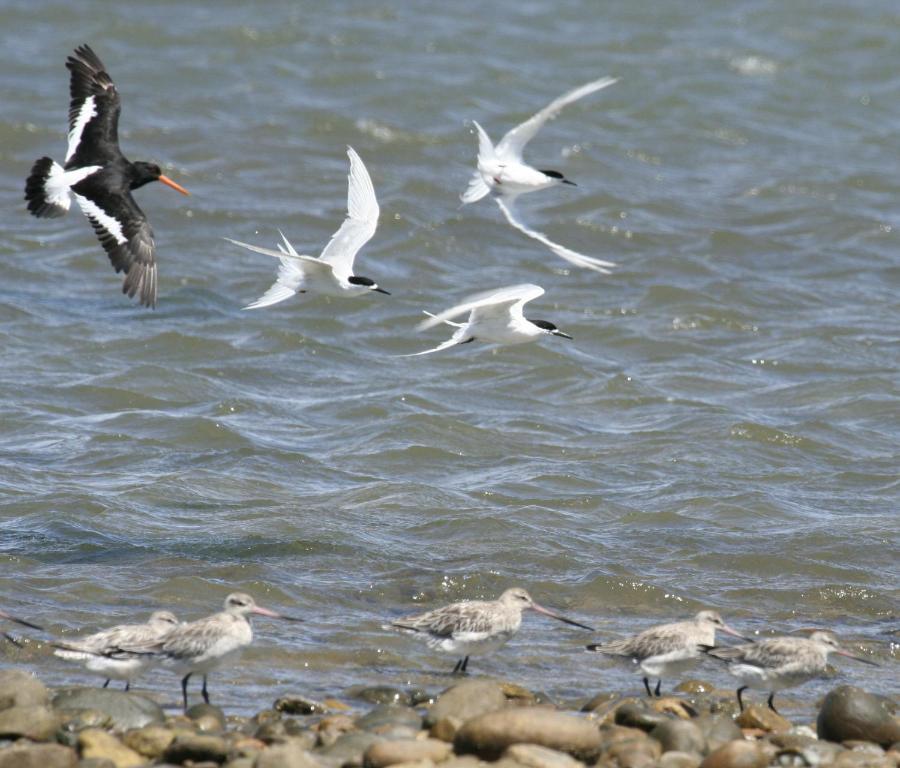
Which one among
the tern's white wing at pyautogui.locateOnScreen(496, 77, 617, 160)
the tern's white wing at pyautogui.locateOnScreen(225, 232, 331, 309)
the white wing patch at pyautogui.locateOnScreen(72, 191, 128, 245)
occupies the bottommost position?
the tern's white wing at pyautogui.locateOnScreen(225, 232, 331, 309)

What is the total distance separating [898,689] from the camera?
8.75 m

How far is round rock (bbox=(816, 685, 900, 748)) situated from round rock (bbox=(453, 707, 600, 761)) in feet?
4.31

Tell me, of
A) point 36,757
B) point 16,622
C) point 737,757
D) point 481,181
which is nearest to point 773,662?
point 737,757

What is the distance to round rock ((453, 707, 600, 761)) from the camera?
7.04 metres

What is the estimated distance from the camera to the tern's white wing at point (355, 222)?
12.0 meters

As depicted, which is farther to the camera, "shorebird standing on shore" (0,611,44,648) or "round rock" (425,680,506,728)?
→ "shorebird standing on shore" (0,611,44,648)

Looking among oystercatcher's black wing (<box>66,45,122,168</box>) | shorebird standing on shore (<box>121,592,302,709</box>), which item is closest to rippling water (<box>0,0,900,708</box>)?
shorebird standing on shore (<box>121,592,302,709</box>)

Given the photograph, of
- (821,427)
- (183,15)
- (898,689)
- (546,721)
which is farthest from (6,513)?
(183,15)

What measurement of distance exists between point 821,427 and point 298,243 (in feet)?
23.8

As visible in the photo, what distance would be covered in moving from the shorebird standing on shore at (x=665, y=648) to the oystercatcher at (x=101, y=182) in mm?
5055

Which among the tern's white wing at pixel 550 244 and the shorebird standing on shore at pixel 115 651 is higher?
the tern's white wing at pixel 550 244

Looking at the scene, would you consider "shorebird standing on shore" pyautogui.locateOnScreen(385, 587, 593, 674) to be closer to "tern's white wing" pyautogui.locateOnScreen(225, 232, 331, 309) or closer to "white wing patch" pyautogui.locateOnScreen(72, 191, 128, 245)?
"tern's white wing" pyautogui.locateOnScreen(225, 232, 331, 309)

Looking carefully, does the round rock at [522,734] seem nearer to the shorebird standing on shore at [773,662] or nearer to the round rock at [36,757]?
the shorebird standing on shore at [773,662]

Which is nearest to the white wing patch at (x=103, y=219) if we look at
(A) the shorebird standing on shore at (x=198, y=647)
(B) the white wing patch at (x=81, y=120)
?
(B) the white wing patch at (x=81, y=120)
